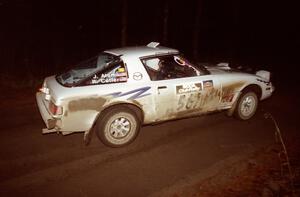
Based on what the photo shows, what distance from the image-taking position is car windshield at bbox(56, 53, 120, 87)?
234 inches

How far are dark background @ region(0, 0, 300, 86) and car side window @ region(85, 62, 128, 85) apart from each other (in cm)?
743

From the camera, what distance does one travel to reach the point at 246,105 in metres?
7.42

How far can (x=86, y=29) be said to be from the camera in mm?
22594

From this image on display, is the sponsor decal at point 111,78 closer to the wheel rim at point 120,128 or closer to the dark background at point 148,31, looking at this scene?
the wheel rim at point 120,128

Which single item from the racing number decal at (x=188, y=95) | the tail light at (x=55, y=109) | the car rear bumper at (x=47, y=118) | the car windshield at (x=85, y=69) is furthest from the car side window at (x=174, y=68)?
the car rear bumper at (x=47, y=118)

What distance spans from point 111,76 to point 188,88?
146 centimetres

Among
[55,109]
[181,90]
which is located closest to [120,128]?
[55,109]

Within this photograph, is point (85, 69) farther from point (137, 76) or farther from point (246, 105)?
point (246, 105)

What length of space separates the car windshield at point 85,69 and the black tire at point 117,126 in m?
0.75

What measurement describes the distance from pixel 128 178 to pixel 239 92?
326 centimetres

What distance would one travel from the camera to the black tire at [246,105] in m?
7.25

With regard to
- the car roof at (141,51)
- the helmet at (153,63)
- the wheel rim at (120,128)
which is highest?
the car roof at (141,51)

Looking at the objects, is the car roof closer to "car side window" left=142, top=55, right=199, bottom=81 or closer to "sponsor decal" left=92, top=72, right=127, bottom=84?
"car side window" left=142, top=55, right=199, bottom=81

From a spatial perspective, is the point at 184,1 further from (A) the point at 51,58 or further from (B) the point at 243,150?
A: (B) the point at 243,150
